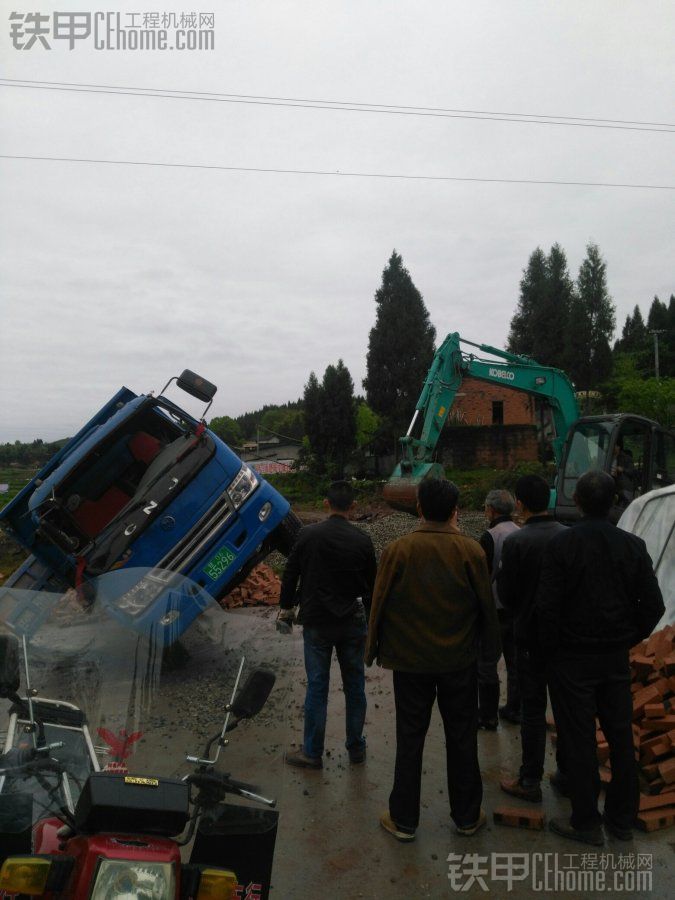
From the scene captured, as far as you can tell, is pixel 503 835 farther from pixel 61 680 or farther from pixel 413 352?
pixel 413 352

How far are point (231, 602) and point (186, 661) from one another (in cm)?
651

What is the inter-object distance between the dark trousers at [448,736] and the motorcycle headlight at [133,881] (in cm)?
190

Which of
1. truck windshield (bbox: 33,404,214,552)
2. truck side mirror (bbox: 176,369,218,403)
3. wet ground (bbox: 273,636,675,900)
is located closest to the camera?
wet ground (bbox: 273,636,675,900)

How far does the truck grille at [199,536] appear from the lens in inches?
241

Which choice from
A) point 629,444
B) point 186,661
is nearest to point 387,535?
point 629,444

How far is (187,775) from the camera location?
7.68 feet

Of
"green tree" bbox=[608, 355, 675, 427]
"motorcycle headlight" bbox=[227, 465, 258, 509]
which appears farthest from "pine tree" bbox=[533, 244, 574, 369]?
"motorcycle headlight" bbox=[227, 465, 258, 509]

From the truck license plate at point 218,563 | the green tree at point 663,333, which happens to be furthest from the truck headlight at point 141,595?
the green tree at point 663,333

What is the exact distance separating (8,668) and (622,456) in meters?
9.35

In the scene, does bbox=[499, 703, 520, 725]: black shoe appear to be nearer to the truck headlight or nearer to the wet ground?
the wet ground

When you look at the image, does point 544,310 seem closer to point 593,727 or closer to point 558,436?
point 558,436

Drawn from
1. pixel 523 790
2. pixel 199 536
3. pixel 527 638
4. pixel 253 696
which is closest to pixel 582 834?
pixel 523 790

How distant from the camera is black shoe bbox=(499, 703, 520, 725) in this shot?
5.23 metres

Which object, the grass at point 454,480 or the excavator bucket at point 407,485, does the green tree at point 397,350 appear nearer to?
the grass at point 454,480
